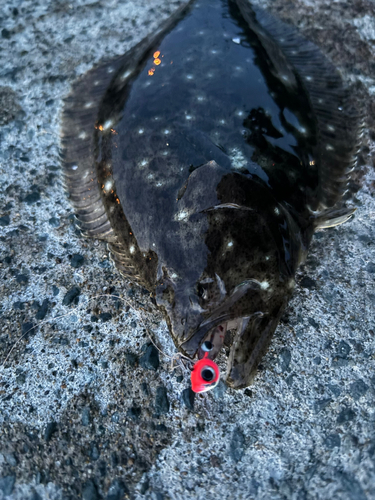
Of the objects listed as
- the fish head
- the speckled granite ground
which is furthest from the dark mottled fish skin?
the speckled granite ground

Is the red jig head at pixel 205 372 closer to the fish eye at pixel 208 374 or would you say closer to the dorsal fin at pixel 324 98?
the fish eye at pixel 208 374

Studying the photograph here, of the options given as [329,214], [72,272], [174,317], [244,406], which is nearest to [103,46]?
[72,272]

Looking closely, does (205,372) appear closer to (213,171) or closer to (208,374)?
(208,374)

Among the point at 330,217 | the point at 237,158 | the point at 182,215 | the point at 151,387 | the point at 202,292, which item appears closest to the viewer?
the point at 202,292

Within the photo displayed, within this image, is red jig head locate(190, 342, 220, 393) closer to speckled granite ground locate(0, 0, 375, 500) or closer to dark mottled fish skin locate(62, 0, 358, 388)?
dark mottled fish skin locate(62, 0, 358, 388)

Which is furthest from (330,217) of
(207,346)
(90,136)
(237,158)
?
(90,136)

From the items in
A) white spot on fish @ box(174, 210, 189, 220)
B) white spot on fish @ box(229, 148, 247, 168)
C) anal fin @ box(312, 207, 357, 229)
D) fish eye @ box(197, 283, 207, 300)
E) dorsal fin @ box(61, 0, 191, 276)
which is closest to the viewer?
fish eye @ box(197, 283, 207, 300)
